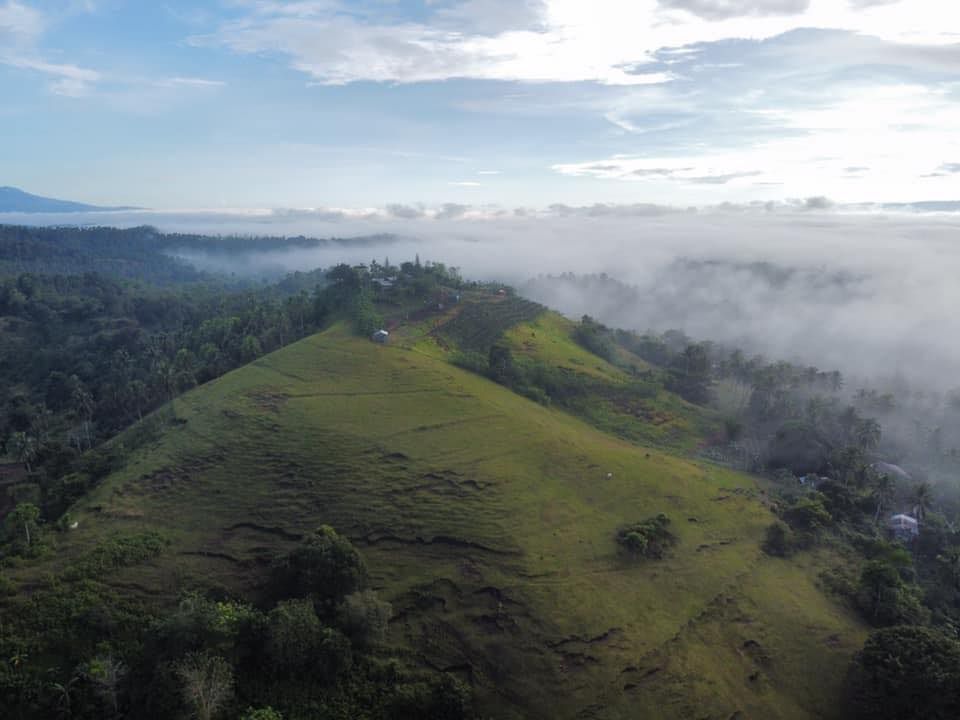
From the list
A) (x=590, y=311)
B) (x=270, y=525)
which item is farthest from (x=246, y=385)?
A: (x=590, y=311)

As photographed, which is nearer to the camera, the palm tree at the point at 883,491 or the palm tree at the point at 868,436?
the palm tree at the point at 883,491

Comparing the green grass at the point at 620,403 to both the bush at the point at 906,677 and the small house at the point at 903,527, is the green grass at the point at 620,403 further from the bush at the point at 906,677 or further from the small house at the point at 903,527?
the bush at the point at 906,677

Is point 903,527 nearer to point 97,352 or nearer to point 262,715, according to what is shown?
point 262,715

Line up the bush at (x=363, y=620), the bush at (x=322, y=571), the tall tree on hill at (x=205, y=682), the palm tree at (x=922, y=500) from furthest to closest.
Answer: the palm tree at (x=922, y=500), the bush at (x=322, y=571), the bush at (x=363, y=620), the tall tree on hill at (x=205, y=682)

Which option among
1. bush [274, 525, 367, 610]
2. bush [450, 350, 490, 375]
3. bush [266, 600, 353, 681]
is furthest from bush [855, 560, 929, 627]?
bush [450, 350, 490, 375]

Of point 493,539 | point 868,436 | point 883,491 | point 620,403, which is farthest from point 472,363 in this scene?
point 868,436

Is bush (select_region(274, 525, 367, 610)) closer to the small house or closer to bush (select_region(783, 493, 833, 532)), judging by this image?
bush (select_region(783, 493, 833, 532))

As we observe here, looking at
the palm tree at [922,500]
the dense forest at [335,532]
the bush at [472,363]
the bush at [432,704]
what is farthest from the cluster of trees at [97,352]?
the palm tree at [922,500]
